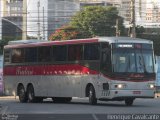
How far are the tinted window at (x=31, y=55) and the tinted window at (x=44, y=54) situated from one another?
416mm

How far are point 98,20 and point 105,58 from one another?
2196 inches

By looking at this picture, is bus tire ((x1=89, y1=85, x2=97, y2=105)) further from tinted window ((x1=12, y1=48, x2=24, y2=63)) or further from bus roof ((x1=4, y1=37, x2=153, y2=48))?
tinted window ((x1=12, y1=48, x2=24, y2=63))

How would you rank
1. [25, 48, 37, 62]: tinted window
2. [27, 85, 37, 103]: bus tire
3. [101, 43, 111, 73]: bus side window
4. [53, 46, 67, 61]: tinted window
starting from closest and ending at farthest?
[101, 43, 111, 73]: bus side window < [53, 46, 67, 61]: tinted window < [25, 48, 37, 62]: tinted window < [27, 85, 37, 103]: bus tire

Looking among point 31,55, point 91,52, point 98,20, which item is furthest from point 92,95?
point 98,20

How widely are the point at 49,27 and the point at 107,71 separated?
101m

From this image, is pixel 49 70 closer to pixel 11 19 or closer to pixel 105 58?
pixel 105 58

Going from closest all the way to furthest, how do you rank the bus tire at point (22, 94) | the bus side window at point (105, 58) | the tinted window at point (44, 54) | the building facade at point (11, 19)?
the bus side window at point (105, 58), the tinted window at point (44, 54), the bus tire at point (22, 94), the building facade at point (11, 19)

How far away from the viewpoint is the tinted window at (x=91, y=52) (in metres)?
29.5

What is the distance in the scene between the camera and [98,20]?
277 ft

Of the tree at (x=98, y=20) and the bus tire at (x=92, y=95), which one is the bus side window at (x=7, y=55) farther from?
the tree at (x=98, y=20)

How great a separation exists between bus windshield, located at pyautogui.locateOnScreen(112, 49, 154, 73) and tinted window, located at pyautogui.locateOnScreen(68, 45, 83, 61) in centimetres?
249

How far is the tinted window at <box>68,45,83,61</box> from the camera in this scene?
101ft

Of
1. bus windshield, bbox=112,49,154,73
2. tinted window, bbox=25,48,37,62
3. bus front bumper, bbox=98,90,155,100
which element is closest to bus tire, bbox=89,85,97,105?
bus front bumper, bbox=98,90,155,100

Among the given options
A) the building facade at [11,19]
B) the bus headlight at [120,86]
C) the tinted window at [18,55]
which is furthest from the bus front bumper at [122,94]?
the building facade at [11,19]
